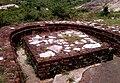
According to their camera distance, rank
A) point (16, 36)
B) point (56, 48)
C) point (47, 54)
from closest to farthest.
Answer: point (47, 54)
point (56, 48)
point (16, 36)

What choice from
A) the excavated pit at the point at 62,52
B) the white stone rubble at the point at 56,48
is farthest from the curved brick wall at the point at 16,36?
the white stone rubble at the point at 56,48

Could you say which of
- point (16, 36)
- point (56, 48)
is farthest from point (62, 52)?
point (16, 36)

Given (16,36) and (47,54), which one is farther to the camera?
→ (16,36)

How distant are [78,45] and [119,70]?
116 centimetres

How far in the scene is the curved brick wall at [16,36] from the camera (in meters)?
3.93

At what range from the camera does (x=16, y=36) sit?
6727 mm

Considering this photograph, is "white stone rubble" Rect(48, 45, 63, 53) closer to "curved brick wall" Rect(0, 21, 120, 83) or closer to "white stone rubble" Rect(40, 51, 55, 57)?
"white stone rubble" Rect(40, 51, 55, 57)

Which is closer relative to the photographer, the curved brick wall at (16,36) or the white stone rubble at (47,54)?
the curved brick wall at (16,36)

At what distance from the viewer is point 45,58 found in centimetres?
461

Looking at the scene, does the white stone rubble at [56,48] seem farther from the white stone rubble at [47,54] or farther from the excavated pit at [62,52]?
the white stone rubble at [47,54]

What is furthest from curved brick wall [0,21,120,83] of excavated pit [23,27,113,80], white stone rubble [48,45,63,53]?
white stone rubble [48,45,63,53]

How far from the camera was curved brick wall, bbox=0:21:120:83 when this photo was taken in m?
3.93

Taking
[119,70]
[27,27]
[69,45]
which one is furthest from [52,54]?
[27,27]

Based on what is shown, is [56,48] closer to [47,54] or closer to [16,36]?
[47,54]
